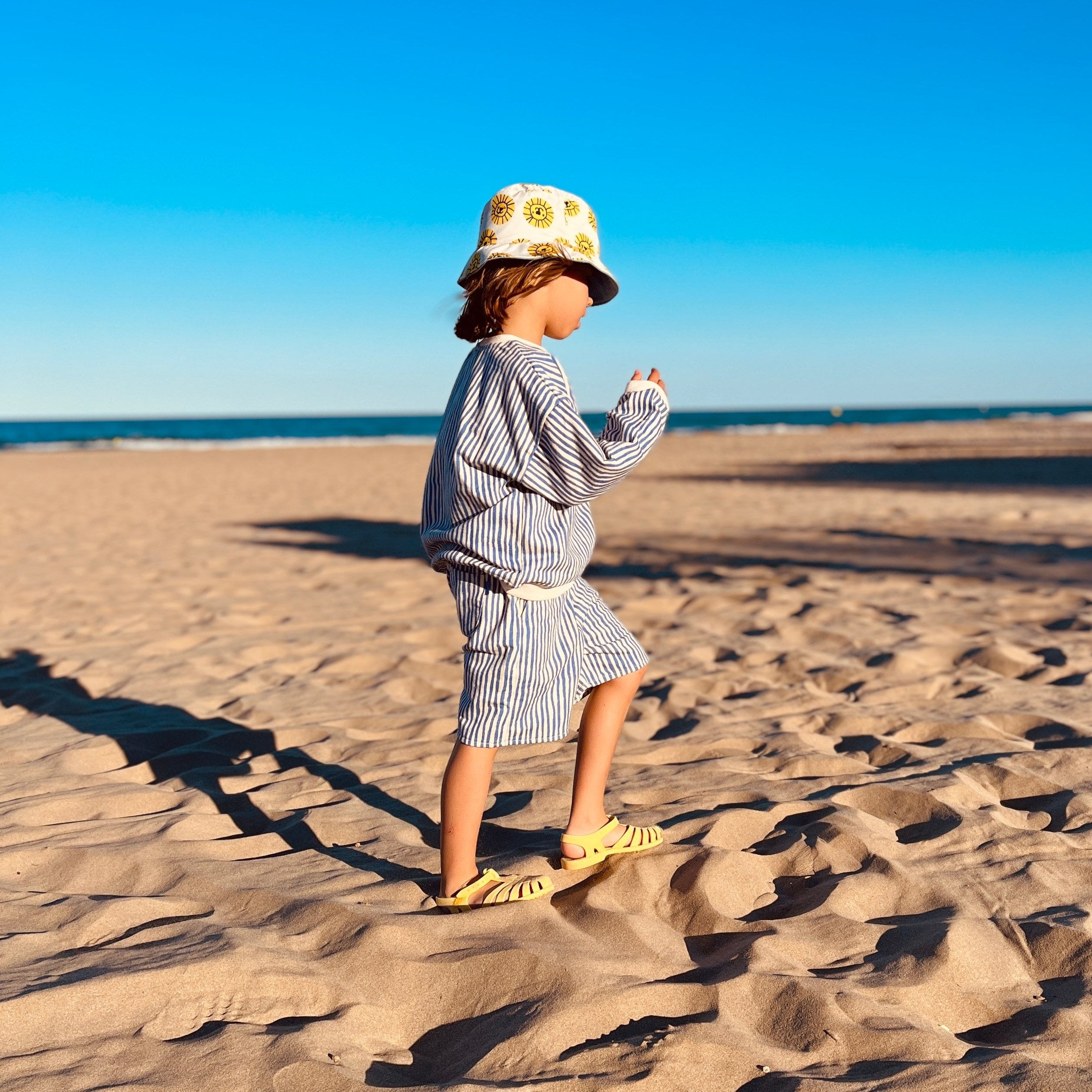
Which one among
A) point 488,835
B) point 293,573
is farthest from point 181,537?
point 488,835

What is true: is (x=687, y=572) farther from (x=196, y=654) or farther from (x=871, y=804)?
(x=871, y=804)

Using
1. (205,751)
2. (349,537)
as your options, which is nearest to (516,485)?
(205,751)

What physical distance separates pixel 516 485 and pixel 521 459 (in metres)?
0.07

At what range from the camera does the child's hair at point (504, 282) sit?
2.08 m

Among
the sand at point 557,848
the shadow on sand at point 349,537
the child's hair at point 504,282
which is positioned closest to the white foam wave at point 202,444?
the shadow on sand at point 349,537

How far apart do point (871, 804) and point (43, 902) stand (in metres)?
2.04

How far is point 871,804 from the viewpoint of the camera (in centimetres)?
265

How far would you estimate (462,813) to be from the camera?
2.08 m

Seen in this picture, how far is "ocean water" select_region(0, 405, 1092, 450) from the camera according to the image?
37500 mm

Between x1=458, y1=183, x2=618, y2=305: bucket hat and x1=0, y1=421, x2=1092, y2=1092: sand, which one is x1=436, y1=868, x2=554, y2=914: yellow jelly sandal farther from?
x1=458, y1=183, x2=618, y2=305: bucket hat

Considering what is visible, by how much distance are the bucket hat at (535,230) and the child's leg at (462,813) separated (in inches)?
40.3

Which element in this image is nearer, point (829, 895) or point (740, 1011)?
point (740, 1011)

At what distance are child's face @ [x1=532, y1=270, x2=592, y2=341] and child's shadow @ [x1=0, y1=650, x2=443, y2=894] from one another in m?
1.29

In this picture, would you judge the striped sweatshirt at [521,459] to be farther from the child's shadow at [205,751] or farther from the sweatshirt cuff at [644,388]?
the child's shadow at [205,751]
